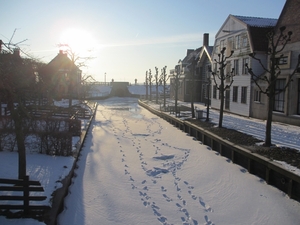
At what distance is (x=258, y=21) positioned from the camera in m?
23.7

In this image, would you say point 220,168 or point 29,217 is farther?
point 220,168

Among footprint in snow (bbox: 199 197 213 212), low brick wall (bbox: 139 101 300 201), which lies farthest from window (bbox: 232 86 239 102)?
footprint in snow (bbox: 199 197 213 212)

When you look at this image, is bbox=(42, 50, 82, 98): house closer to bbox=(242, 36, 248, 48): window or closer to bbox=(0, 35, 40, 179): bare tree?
bbox=(0, 35, 40, 179): bare tree

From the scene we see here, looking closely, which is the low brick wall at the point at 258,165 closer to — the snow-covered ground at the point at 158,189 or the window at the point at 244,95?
the snow-covered ground at the point at 158,189

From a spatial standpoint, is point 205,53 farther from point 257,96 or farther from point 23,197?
point 23,197

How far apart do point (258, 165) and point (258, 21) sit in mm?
17886

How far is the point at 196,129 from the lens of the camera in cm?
1605

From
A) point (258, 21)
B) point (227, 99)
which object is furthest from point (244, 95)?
point (258, 21)

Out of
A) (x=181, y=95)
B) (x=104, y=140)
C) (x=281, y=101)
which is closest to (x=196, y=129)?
(x=104, y=140)

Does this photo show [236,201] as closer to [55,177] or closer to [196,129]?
[55,177]

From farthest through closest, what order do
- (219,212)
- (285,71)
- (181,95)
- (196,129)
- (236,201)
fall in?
(181,95) < (285,71) < (196,129) < (236,201) < (219,212)

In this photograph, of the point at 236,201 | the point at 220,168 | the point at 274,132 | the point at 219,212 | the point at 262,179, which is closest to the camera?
the point at 219,212

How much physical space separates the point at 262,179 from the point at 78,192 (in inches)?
222

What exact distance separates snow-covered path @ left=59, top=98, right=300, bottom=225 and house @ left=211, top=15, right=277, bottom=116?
12266 mm
